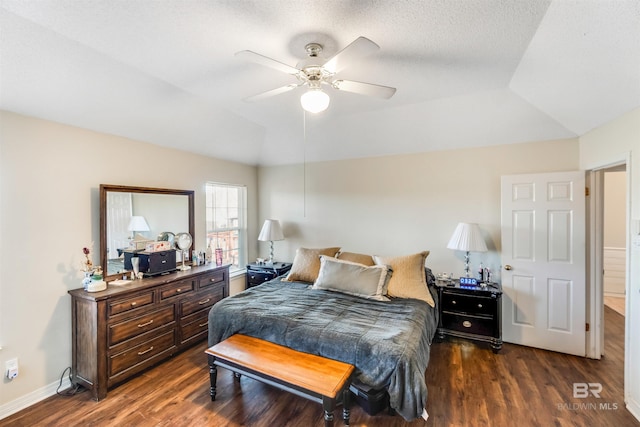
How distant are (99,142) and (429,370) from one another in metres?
3.85

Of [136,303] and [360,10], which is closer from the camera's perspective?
[360,10]

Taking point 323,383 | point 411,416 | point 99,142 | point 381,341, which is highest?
point 99,142

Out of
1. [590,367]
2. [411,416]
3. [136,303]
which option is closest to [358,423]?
[411,416]

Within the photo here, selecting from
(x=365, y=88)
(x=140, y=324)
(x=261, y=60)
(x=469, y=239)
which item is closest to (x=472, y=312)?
(x=469, y=239)

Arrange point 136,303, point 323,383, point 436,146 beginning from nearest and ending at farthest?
point 323,383 < point 136,303 < point 436,146

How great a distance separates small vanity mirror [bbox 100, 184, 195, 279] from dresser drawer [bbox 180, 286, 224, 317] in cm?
70

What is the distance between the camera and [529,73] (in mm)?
2205

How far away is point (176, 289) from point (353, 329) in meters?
1.95

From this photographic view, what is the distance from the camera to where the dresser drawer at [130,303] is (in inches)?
94.7

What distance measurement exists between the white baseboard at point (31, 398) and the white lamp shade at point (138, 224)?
4.62ft

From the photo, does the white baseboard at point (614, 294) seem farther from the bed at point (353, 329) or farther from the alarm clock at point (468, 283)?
the bed at point (353, 329)

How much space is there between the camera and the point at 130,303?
2.54 metres

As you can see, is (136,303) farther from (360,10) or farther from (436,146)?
(436,146)

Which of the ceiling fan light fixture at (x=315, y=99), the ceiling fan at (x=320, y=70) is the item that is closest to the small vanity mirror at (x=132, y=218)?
the ceiling fan at (x=320, y=70)
